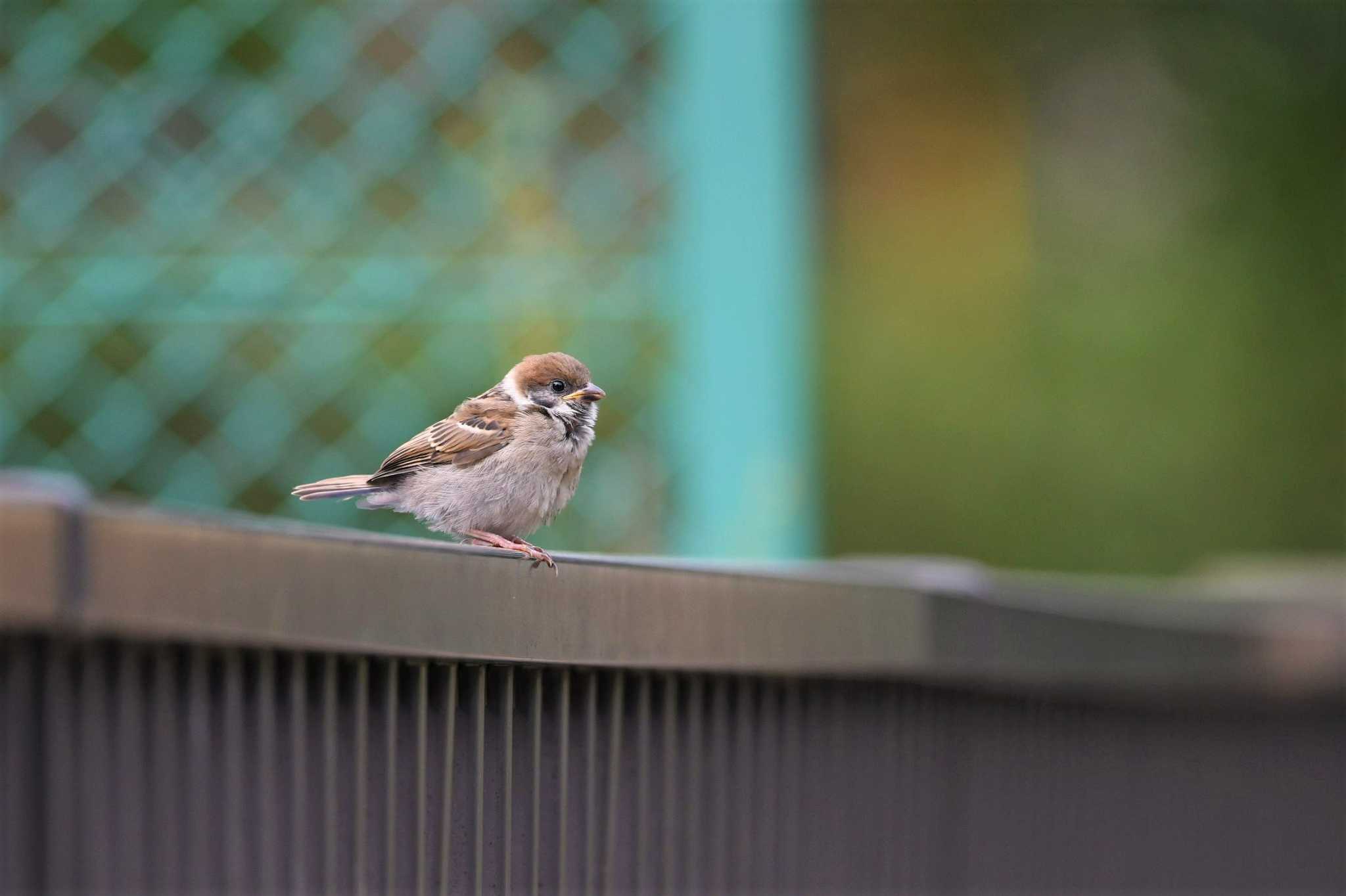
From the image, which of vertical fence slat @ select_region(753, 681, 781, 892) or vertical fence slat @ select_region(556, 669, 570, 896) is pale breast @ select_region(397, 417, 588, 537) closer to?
vertical fence slat @ select_region(753, 681, 781, 892)

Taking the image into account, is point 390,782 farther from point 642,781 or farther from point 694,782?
point 694,782

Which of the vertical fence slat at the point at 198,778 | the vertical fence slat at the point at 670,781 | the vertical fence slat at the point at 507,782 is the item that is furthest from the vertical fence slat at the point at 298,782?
the vertical fence slat at the point at 670,781

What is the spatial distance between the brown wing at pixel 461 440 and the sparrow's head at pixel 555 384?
1.4 inches

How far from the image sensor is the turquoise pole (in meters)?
5.14

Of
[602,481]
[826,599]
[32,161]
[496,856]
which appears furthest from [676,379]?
[496,856]

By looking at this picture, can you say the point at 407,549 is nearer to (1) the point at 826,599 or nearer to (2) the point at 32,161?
(1) the point at 826,599

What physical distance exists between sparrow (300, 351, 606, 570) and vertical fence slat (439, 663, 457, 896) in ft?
2.33

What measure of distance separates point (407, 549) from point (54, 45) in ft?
14.6

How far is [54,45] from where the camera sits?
5.32 metres

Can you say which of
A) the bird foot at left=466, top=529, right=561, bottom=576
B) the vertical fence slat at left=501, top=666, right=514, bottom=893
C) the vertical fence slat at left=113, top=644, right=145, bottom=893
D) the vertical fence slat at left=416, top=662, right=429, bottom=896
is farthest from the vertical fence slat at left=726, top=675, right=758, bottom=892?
the vertical fence slat at left=113, top=644, right=145, bottom=893

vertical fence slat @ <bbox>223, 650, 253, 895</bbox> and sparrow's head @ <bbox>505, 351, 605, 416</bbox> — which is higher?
sparrow's head @ <bbox>505, 351, 605, 416</bbox>

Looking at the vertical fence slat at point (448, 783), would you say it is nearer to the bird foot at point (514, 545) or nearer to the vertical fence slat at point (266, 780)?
the bird foot at point (514, 545)

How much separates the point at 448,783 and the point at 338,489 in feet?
2.57

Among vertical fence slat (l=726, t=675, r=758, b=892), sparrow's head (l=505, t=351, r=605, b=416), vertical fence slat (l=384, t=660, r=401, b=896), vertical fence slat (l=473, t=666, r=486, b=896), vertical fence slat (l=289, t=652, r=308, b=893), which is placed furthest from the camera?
sparrow's head (l=505, t=351, r=605, b=416)
